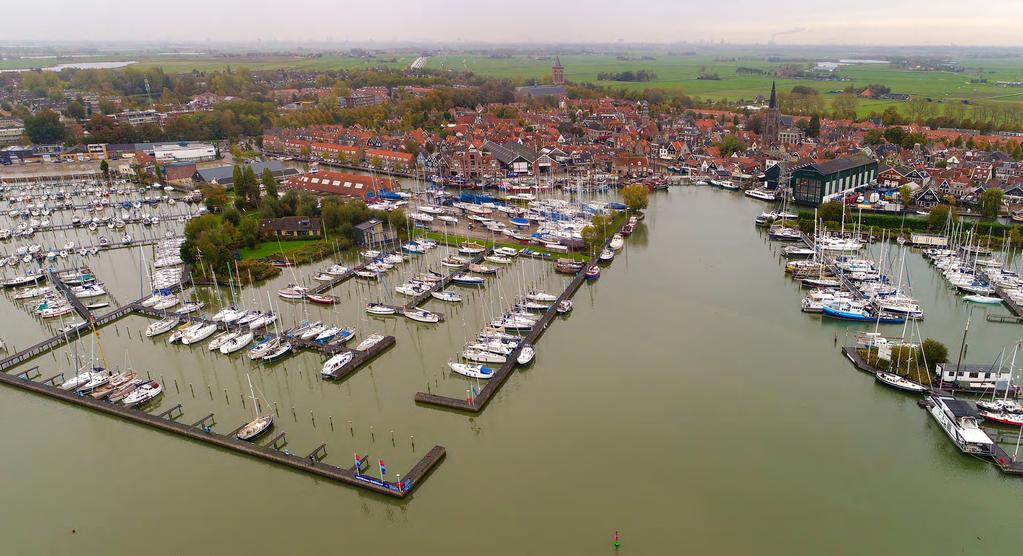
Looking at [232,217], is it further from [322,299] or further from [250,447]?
[250,447]

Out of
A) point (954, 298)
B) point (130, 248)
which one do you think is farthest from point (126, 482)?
point (954, 298)

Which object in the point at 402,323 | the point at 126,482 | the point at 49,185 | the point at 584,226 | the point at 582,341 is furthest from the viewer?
the point at 49,185

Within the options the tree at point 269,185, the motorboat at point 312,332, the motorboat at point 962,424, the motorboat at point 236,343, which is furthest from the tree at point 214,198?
the motorboat at point 962,424

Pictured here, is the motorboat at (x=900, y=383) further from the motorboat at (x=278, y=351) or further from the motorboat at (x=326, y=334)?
the motorboat at (x=278, y=351)

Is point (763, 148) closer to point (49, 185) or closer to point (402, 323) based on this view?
point (402, 323)

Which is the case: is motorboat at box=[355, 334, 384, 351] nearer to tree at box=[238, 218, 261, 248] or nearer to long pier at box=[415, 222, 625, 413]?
long pier at box=[415, 222, 625, 413]

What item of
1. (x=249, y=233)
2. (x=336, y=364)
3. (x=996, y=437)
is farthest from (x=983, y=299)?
(x=249, y=233)
